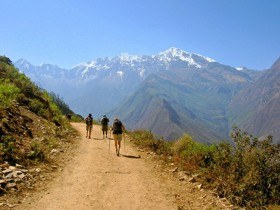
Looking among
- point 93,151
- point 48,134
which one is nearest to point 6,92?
point 48,134

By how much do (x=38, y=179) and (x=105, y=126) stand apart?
1935 centimetres

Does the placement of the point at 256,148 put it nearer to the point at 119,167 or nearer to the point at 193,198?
the point at 193,198

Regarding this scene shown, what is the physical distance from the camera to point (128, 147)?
96.5ft

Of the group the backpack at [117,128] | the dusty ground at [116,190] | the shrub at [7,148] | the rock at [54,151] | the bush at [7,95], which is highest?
the bush at [7,95]

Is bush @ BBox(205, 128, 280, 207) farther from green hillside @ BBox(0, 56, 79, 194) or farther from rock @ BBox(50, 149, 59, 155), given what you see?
rock @ BBox(50, 149, 59, 155)

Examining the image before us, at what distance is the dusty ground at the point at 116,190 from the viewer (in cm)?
1345

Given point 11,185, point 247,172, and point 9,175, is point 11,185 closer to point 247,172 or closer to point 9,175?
point 9,175

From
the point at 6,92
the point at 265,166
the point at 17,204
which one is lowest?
the point at 17,204

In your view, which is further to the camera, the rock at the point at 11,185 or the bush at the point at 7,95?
the bush at the point at 7,95

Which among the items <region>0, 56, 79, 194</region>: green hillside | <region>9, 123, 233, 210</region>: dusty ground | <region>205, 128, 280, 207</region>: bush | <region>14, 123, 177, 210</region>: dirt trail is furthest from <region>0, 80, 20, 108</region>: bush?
<region>205, 128, 280, 207</region>: bush

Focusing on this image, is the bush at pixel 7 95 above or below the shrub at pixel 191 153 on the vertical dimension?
above

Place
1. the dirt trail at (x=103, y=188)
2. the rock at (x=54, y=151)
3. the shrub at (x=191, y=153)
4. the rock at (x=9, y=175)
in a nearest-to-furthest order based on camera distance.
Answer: the dirt trail at (x=103, y=188) < the rock at (x=9, y=175) < the shrub at (x=191, y=153) < the rock at (x=54, y=151)

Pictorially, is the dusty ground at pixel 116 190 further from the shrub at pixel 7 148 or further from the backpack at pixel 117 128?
the backpack at pixel 117 128

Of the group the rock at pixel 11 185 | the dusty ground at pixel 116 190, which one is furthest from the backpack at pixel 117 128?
the rock at pixel 11 185
